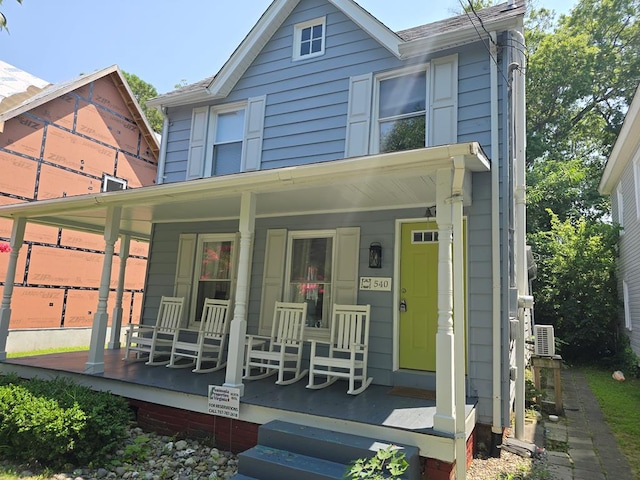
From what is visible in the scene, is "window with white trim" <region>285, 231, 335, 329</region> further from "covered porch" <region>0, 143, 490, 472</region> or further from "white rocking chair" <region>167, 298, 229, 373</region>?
"white rocking chair" <region>167, 298, 229, 373</region>

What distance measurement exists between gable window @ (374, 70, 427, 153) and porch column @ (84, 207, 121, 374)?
3.56 m

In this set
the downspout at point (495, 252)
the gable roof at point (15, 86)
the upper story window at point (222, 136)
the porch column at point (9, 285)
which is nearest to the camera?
the downspout at point (495, 252)

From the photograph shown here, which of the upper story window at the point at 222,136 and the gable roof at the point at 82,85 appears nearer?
the upper story window at the point at 222,136

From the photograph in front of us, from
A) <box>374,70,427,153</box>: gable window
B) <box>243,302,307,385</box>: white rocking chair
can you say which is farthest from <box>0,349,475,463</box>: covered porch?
<box>374,70,427,153</box>: gable window

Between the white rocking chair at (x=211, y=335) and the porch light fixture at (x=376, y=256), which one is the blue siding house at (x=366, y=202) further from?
the white rocking chair at (x=211, y=335)

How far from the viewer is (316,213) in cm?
546

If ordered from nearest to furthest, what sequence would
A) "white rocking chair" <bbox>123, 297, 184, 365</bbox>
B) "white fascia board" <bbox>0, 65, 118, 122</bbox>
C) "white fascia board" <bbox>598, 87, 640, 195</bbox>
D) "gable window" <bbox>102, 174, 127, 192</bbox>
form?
"white rocking chair" <bbox>123, 297, 184, 365</bbox> < "white fascia board" <bbox>598, 87, 640, 195</bbox> < "white fascia board" <bbox>0, 65, 118, 122</bbox> < "gable window" <bbox>102, 174, 127, 192</bbox>

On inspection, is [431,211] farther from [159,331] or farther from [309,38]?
[159,331]

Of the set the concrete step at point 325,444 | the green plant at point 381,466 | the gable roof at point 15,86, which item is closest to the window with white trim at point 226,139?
the concrete step at point 325,444

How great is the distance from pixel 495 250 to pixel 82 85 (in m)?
10.6

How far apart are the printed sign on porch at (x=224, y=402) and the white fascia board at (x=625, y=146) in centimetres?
742

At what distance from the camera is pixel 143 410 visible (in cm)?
453

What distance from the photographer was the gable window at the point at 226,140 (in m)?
6.46

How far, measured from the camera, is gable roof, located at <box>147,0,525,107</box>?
4.66 metres
